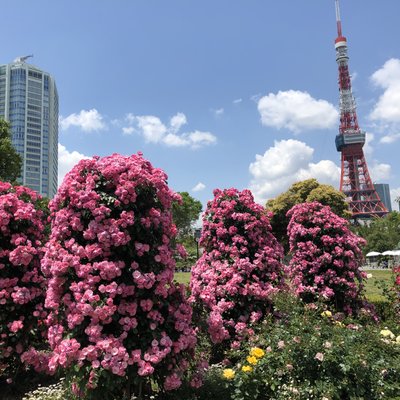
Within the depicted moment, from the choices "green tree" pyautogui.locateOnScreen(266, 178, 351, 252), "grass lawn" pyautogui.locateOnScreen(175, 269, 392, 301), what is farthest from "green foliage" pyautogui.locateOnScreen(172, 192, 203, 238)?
"grass lawn" pyautogui.locateOnScreen(175, 269, 392, 301)

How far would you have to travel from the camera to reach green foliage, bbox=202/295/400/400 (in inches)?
155

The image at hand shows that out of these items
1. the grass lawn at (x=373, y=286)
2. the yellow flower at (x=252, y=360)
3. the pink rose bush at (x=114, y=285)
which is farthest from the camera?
the grass lawn at (x=373, y=286)

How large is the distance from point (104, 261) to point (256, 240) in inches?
144

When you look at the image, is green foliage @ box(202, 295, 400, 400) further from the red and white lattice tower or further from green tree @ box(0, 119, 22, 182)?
the red and white lattice tower

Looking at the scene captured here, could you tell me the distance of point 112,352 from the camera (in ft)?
11.8

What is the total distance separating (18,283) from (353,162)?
81.7m

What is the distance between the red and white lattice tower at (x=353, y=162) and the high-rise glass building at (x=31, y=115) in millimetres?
80912

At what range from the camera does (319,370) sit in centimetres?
418

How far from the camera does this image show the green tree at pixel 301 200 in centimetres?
3497

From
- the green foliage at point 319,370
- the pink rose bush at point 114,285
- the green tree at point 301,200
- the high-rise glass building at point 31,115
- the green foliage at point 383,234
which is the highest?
the high-rise glass building at point 31,115

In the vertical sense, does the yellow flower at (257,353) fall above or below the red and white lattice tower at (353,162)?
below

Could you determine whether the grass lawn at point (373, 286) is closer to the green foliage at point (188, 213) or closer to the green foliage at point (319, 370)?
the green foliage at point (319, 370)

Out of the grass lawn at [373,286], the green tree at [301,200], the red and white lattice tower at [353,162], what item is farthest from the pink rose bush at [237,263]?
the red and white lattice tower at [353,162]

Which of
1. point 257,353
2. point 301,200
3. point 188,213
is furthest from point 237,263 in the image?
point 188,213
